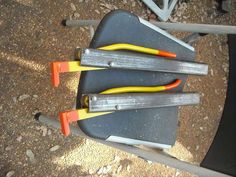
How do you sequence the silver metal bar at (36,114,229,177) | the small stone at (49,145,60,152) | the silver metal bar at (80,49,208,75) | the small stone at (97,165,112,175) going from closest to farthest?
the silver metal bar at (80,49,208,75)
the silver metal bar at (36,114,229,177)
the small stone at (49,145,60,152)
the small stone at (97,165,112,175)

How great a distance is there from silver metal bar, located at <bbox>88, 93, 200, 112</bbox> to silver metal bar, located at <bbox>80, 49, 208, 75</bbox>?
6 cm

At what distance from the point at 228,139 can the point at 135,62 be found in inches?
14.7

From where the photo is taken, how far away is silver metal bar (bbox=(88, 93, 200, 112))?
76 centimetres

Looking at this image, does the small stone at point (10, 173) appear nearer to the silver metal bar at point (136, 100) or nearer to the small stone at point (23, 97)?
the small stone at point (23, 97)

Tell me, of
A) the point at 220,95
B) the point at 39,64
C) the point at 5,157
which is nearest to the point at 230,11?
the point at 220,95

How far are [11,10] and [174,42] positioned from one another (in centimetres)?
55

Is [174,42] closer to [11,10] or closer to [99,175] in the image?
[11,10]

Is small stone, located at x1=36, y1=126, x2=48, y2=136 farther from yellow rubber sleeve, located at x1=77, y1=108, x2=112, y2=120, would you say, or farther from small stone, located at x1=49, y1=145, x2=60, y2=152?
yellow rubber sleeve, located at x1=77, y1=108, x2=112, y2=120

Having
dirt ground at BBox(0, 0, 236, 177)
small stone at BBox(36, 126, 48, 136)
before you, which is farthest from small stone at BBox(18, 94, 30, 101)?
small stone at BBox(36, 126, 48, 136)

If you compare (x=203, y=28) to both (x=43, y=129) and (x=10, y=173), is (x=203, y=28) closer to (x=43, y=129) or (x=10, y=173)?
(x=43, y=129)

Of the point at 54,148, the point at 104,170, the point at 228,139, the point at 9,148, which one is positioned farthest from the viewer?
the point at 104,170

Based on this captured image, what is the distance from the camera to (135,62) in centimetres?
83

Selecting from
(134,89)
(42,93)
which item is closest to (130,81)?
(134,89)

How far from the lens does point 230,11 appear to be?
74.1 inches
